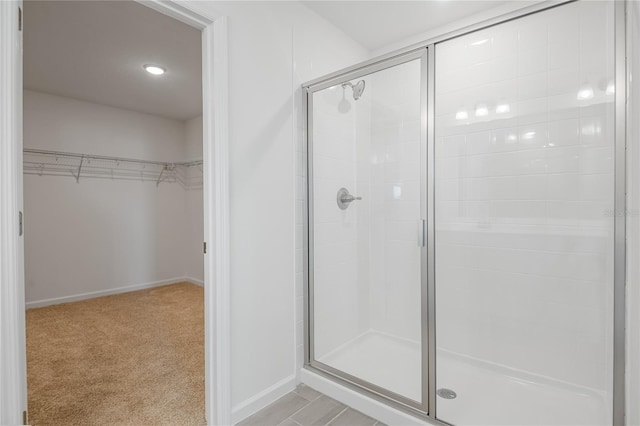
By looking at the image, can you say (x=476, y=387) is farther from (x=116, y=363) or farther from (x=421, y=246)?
(x=116, y=363)

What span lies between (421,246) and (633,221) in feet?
2.70

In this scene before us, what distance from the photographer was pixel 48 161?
3906mm

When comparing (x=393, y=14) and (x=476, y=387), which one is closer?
(x=476, y=387)

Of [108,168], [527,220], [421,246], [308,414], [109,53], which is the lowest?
[308,414]

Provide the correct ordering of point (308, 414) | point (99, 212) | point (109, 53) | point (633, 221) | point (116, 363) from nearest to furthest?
point (633, 221) → point (308, 414) → point (116, 363) → point (109, 53) → point (99, 212)

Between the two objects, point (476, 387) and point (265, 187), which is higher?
point (265, 187)

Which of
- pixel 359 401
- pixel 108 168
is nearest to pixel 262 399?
pixel 359 401

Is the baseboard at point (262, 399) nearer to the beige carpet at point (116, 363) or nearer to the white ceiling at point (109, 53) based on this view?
the beige carpet at point (116, 363)

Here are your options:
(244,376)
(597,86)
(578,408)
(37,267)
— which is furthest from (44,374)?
(597,86)

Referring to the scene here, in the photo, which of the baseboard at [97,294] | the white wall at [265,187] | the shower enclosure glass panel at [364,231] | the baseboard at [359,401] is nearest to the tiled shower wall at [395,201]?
the shower enclosure glass panel at [364,231]

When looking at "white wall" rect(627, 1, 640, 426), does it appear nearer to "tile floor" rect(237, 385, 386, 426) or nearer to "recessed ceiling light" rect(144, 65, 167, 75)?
"tile floor" rect(237, 385, 386, 426)

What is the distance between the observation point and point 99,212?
14.1 ft

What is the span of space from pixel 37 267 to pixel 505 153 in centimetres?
485

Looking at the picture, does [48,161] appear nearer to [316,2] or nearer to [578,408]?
[316,2]
